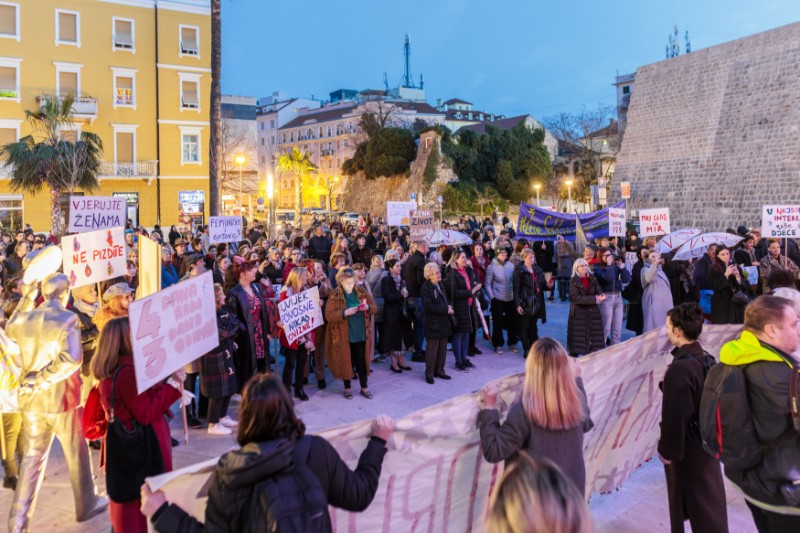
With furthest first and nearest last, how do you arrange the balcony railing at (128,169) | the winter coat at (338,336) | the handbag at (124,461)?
the balcony railing at (128,169) → the winter coat at (338,336) → the handbag at (124,461)

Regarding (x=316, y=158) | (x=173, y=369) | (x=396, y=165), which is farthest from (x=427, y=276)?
(x=316, y=158)

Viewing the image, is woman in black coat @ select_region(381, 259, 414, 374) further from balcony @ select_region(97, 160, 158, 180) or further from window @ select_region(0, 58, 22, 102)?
window @ select_region(0, 58, 22, 102)

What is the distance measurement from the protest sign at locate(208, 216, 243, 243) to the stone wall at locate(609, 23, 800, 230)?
24.8m

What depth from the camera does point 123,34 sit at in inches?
1485

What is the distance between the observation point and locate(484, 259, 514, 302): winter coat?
34.1 feet

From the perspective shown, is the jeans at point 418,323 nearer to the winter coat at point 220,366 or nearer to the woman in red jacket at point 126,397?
the winter coat at point 220,366

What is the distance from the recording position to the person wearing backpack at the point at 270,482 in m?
2.41

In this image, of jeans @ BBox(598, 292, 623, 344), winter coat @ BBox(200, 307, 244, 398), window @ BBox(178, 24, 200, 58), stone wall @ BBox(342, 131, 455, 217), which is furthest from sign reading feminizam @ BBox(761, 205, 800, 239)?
stone wall @ BBox(342, 131, 455, 217)

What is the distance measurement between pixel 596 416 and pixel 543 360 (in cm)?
163

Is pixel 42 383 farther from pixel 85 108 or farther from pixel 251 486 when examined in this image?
pixel 85 108

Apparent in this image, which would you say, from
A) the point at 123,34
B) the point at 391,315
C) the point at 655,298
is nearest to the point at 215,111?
the point at 391,315

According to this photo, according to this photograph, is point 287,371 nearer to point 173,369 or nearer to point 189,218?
point 173,369

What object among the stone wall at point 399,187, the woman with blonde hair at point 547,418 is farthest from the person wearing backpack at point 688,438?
the stone wall at point 399,187

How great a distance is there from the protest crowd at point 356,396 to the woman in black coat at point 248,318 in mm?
23
